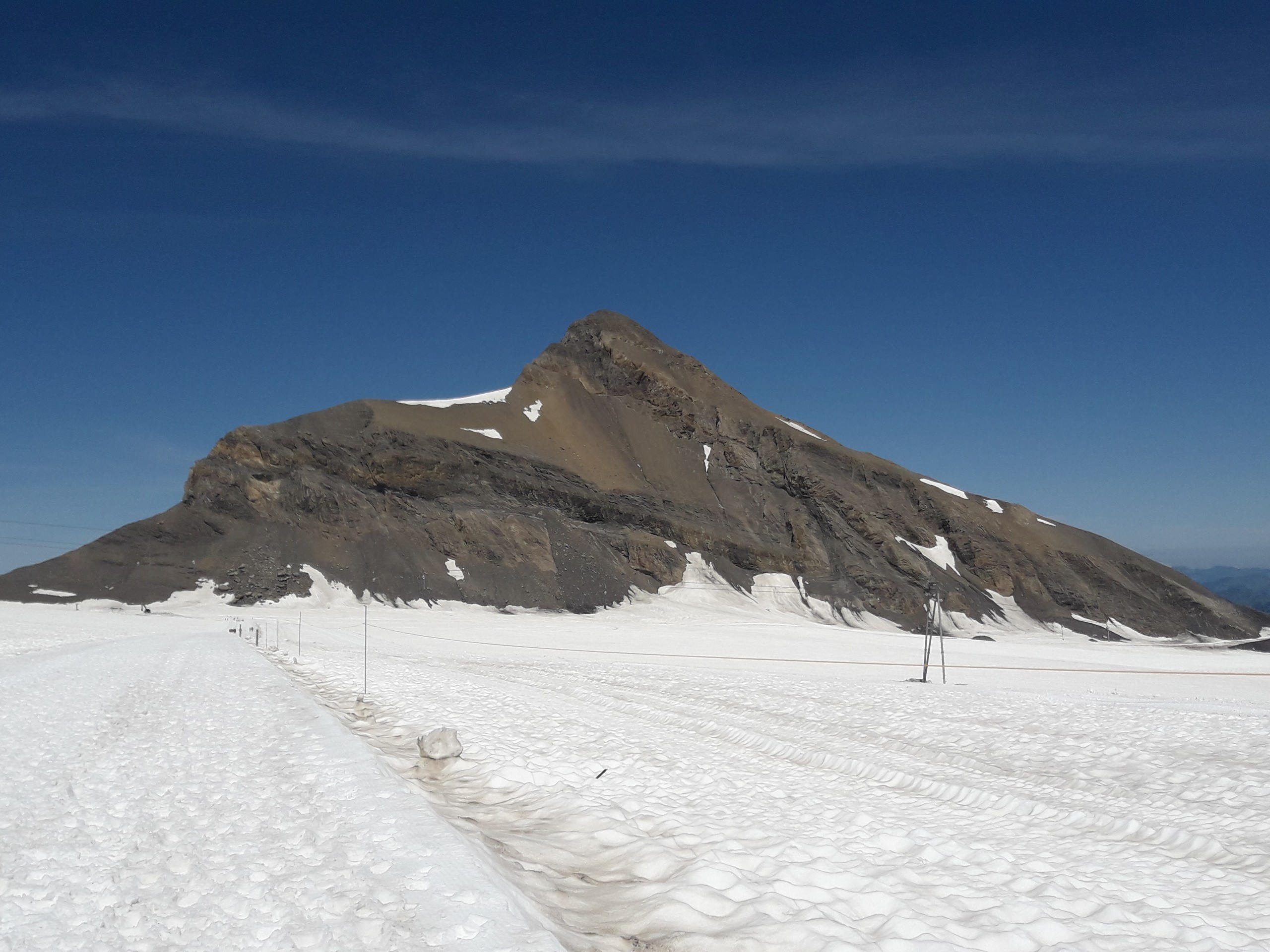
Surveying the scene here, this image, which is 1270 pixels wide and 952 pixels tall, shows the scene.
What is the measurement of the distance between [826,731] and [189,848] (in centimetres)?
983

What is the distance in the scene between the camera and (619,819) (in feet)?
25.0

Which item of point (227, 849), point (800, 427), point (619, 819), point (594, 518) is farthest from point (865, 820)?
Answer: point (800, 427)

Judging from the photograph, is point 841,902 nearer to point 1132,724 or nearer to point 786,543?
point 1132,724

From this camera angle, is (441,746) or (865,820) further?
(441,746)

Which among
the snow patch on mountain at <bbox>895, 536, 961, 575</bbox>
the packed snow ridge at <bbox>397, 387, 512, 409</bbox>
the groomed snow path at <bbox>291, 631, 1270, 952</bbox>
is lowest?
the groomed snow path at <bbox>291, 631, 1270, 952</bbox>

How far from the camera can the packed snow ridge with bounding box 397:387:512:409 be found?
83.9m

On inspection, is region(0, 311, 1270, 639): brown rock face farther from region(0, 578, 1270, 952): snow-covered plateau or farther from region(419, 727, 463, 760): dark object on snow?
region(419, 727, 463, 760): dark object on snow

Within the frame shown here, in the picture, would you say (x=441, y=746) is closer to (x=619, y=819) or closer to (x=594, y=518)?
(x=619, y=819)

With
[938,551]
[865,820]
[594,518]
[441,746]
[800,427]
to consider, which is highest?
[800,427]

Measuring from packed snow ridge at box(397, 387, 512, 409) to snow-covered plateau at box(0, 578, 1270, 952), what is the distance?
215 ft

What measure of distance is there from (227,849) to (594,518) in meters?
72.3

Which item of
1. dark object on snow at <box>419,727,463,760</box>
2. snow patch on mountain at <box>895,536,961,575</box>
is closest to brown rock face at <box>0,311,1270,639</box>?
snow patch on mountain at <box>895,536,961,575</box>

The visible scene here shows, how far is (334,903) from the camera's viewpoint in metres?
4.96

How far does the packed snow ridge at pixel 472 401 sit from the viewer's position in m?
83.9
